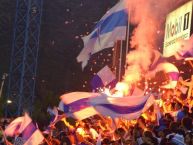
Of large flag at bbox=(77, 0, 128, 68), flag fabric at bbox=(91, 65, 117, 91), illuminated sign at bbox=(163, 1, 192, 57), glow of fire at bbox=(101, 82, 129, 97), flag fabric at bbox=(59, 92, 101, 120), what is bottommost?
flag fabric at bbox=(59, 92, 101, 120)

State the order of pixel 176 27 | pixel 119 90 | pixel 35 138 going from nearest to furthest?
1. pixel 35 138
2. pixel 119 90
3. pixel 176 27

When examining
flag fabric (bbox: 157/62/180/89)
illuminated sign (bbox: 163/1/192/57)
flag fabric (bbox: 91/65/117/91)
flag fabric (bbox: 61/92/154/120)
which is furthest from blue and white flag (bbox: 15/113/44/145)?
illuminated sign (bbox: 163/1/192/57)

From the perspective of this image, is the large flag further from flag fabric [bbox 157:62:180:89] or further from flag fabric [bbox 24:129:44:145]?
flag fabric [bbox 24:129:44:145]

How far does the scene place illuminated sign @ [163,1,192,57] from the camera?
42.2 feet

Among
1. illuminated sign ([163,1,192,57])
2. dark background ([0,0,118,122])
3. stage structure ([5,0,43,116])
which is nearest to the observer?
illuminated sign ([163,1,192,57])

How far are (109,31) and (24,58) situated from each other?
8513 mm

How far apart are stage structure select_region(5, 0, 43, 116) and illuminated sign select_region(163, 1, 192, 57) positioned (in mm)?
4565

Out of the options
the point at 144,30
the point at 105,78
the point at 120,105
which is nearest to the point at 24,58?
Answer: the point at 144,30

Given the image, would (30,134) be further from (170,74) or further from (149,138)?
Result: (170,74)

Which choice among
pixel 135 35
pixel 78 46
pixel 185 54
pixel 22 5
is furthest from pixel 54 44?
pixel 185 54

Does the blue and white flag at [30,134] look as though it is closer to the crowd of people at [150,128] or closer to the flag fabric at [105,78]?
the crowd of people at [150,128]

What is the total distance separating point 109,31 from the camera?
28.6ft

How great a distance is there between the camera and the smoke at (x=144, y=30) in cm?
1149

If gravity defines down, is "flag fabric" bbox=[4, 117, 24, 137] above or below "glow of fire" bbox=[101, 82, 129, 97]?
below
